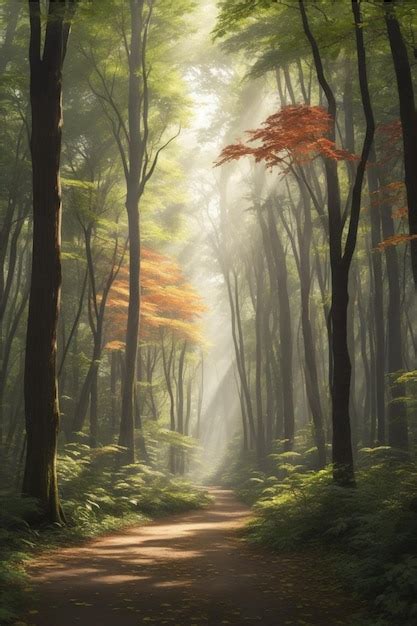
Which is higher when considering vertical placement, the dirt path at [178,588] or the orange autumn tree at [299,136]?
the orange autumn tree at [299,136]

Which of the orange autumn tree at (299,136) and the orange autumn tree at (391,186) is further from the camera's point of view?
the orange autumn tree at (391,186)

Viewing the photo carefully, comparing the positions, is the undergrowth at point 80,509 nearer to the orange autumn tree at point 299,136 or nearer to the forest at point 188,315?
the forest at point 188,315

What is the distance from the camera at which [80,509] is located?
33.4ft

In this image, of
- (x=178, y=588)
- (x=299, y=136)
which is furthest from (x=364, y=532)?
(x=299, y=136)

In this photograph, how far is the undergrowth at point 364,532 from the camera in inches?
189

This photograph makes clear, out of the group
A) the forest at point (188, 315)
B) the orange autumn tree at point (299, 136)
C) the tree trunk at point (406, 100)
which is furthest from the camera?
the orange autumn tree at point (299, 136)

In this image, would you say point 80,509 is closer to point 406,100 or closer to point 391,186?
point 406,100

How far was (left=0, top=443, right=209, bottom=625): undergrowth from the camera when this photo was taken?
5621 millimetres

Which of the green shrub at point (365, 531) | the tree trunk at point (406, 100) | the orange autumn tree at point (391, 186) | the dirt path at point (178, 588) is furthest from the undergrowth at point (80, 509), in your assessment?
the orange autumn tree at point (391, 186)

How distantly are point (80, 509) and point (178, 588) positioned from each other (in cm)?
487

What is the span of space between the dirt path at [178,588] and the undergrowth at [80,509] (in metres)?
0.26

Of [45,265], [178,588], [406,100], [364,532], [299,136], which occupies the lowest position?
[178,588]

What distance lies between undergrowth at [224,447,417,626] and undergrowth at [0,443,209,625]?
290 cm

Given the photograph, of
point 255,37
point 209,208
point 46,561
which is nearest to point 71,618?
point 46,561
